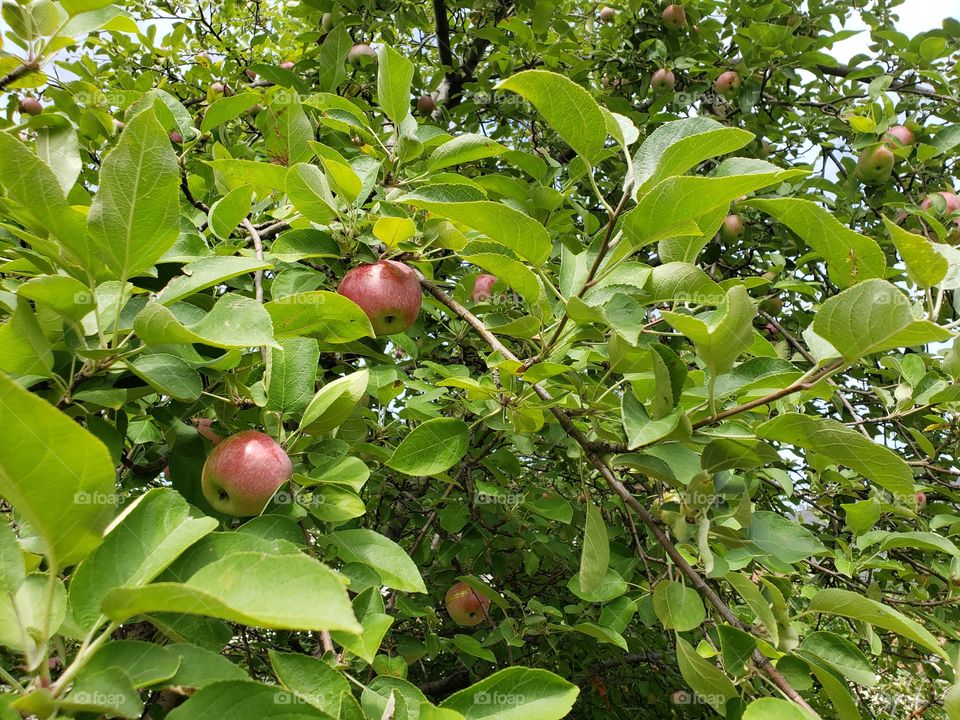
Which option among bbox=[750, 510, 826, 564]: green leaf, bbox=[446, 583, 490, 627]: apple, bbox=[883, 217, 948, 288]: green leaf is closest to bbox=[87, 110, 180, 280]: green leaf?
bbox=[883, 217, 948, 288]: green leaf

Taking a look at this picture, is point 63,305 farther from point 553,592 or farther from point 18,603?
point 553,592

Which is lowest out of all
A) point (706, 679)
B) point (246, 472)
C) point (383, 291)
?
point (706, 679)

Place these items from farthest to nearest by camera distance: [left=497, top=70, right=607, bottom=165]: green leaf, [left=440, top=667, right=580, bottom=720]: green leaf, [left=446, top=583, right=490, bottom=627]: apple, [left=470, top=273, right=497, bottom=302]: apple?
1. [left=446, top=583, right=490, bottom=627]: apple
2. [left=470, top=273, right=497, bottom=302]: apple
3. [left=497, top=70, right=607, bottom=165]: green leaf
4. [left=440, top=667, right=580, bottom=720]: green leaf

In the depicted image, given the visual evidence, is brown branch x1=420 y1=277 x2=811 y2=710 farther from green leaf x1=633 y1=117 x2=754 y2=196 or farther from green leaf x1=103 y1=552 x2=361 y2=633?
green leaf x1=103 y1=552 x2=361 y2=633

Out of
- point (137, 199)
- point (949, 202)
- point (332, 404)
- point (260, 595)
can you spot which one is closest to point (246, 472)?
point (332, 404)

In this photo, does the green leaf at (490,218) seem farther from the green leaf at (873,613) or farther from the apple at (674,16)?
the apple at (674,16)

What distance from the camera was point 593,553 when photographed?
95 centimetres

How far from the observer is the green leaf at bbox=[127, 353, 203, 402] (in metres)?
0.78

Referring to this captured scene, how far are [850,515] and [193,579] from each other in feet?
4.35

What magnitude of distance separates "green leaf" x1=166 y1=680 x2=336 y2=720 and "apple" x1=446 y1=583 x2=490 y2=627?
1.53 m

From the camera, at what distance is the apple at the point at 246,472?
2.88 feet

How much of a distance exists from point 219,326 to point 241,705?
0.39m

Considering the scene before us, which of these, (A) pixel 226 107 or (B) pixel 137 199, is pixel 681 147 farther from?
(A) pixel 226 107

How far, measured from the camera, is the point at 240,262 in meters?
0.80
